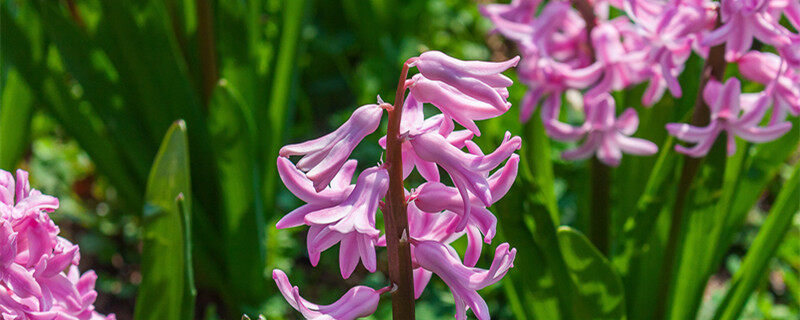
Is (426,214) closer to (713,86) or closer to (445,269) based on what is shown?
(445,269)

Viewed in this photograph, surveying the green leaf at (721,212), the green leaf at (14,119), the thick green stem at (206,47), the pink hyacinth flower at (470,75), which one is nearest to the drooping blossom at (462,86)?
the pink hyacinth flower at (470,75)

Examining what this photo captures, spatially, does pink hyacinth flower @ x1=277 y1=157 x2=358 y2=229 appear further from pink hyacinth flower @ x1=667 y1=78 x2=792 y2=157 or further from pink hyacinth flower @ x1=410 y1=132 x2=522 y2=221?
pink hyacinth flower @ x1=667 y1=78 x2=792 y2=157

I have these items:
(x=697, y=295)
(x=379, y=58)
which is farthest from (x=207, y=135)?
(x=697, y=295)

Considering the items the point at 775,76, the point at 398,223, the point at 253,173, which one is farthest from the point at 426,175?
the point at 253,173

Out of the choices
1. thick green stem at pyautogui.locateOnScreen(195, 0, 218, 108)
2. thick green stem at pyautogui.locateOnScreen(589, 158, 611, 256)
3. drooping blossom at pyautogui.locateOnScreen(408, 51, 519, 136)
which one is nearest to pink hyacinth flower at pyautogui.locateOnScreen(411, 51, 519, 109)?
drooping blossom at pyautogui.locateOnScreen(408, 51, 519, 136)

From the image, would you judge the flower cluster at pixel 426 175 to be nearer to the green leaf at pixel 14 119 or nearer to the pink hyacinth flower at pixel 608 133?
the pink hyacinth flower at pixel 608 133
